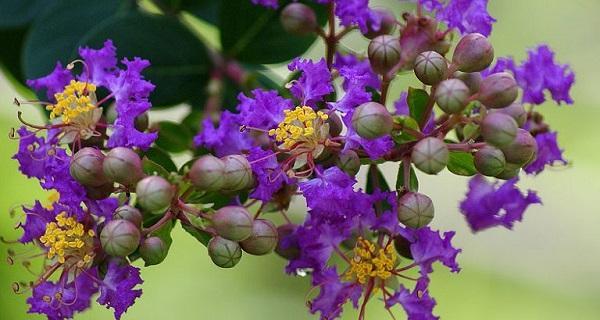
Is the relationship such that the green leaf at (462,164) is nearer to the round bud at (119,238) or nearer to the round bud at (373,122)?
the round bud at (373,122)

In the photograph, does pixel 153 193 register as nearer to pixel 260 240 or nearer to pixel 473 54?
pixel 260 240

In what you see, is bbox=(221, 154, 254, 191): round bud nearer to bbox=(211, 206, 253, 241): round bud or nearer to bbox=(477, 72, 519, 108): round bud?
bbox=(211, 206, 253, 241): round bud

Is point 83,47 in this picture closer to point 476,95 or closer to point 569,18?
point 476,95

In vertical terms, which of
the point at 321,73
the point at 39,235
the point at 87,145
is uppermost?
the point at 321,73

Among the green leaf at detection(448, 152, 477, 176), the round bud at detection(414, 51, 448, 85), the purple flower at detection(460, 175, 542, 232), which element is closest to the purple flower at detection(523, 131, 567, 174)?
the purple flower at detection(460, 175, 542, 232)

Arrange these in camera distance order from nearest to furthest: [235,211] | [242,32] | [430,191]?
[235,211] < [242,32] < [430,191]

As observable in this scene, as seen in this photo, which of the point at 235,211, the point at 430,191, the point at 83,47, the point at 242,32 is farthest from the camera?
the point at 430,191

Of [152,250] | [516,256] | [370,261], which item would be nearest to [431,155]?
[370,261]

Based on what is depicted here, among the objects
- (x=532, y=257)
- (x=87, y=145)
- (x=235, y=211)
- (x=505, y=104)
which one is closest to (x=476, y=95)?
(x=505, y=104)
